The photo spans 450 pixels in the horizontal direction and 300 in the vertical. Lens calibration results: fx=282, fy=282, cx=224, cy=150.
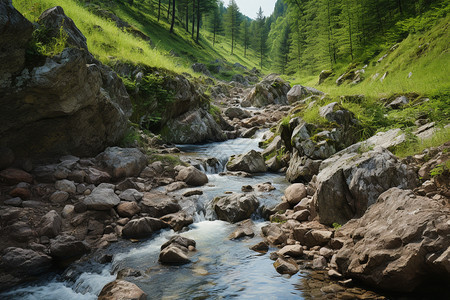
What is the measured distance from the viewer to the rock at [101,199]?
723cm

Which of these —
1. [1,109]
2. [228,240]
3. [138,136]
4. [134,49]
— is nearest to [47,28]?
[1,109]

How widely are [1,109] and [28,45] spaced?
1788 mm

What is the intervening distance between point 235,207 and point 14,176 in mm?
5875

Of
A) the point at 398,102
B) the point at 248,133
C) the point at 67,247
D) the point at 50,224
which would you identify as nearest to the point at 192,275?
the point at 67,247

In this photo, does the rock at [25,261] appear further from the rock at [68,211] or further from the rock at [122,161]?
the rock at [122,161]

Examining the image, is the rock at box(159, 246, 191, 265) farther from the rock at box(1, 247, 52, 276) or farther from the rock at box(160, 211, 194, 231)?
the rock at box(1, 247, 52, 276)

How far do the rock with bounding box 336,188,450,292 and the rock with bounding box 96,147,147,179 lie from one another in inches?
286

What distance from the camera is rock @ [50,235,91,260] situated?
5.78 meters

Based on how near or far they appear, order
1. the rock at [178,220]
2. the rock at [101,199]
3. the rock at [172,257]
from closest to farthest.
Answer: the rock at [172,257]
the rock at [101,199]
the rock at [178,220]

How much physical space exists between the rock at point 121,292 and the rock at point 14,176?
443cm

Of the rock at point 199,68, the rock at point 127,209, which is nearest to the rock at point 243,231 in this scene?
the rock at point 127,209

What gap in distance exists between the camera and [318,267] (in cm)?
509

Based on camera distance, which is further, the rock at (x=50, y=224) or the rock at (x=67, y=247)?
the rock at (x=50, y=224)

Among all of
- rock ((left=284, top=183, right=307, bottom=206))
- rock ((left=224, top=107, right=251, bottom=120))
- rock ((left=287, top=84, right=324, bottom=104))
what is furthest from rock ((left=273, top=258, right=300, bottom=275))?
rock ((left=224, top=107, right=251, bottom=120))
